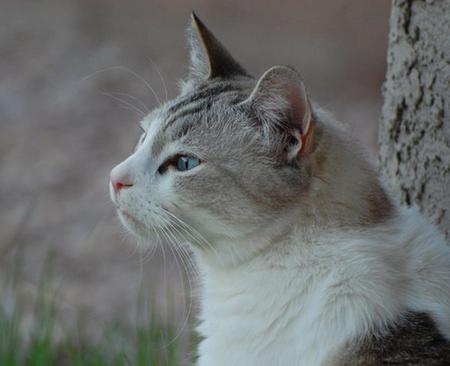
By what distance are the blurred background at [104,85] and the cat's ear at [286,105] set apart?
222cm

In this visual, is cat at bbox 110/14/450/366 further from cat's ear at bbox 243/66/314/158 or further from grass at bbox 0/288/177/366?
grass at bbox 0/288/177/366

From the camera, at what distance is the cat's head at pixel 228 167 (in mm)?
2178

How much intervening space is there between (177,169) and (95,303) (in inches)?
89.0

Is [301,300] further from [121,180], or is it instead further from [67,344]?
[67,344]

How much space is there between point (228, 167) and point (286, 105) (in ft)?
0.72

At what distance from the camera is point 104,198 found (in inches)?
196

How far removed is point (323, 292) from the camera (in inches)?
84.0

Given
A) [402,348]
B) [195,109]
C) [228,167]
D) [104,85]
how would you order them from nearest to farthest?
[402,348] → [228,167] → [195,109] → [104,85]

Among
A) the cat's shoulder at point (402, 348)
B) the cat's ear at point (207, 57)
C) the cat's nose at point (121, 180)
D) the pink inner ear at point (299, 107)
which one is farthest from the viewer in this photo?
the cat's ear at point (207, 57)

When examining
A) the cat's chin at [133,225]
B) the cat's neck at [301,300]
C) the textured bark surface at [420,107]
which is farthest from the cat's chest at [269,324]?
the textured bark surface at [420,107]

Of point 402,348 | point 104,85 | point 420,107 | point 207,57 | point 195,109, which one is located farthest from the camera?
point 104,85

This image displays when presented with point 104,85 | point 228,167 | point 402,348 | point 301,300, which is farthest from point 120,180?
point 104,85

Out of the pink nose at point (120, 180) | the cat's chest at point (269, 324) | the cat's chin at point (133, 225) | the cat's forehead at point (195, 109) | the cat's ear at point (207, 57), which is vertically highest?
the cat's ear at point (207, 57)

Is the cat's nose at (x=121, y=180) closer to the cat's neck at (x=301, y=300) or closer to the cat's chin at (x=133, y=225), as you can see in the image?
the cat's chin at (x=133, y=225)
